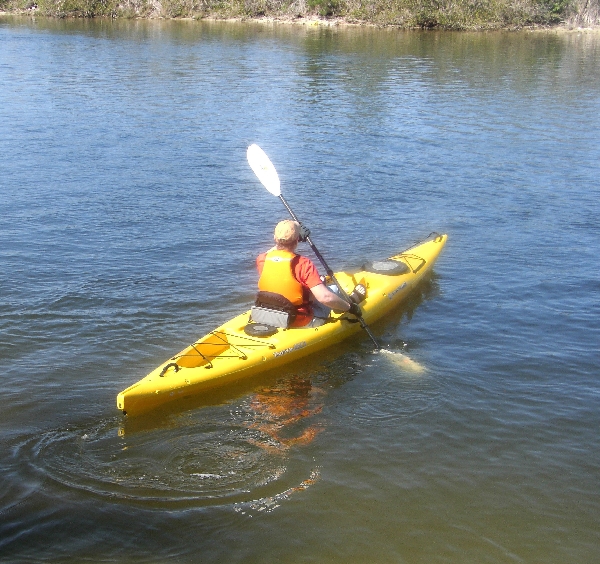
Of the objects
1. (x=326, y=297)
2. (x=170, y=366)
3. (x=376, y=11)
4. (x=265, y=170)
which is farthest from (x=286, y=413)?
(x=376, y=11)

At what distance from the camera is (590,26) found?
115ft

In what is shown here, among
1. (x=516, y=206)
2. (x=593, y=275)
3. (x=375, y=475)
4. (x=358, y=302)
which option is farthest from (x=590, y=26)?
Result: (x=375, y=475)

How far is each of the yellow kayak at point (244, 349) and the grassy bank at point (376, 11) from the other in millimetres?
29915

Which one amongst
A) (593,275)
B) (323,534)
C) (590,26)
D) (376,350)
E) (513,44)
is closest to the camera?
(323,534)

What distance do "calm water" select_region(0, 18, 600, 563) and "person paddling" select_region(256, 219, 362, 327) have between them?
53cm

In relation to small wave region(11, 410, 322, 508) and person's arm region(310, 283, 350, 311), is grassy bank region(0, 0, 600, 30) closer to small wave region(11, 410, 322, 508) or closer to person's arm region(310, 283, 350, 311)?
person's arm region(310, 283, 350, 311)

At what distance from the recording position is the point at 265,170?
779 cm

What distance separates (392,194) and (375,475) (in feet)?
22.6

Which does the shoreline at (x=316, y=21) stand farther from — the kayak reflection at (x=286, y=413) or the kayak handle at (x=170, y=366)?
the kayak handle at (x=170, y=366)

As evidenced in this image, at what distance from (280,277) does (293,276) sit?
0.33 feet

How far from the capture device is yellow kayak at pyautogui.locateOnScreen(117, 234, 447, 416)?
17.9ft

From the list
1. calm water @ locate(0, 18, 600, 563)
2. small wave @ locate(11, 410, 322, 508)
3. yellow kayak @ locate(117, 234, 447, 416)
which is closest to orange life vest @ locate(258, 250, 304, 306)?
yellow kayak @ locate(117, 234, 447, 416)

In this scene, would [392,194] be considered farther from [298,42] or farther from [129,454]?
[298,42]

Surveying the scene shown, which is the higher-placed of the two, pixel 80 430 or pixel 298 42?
pixel 298 42
